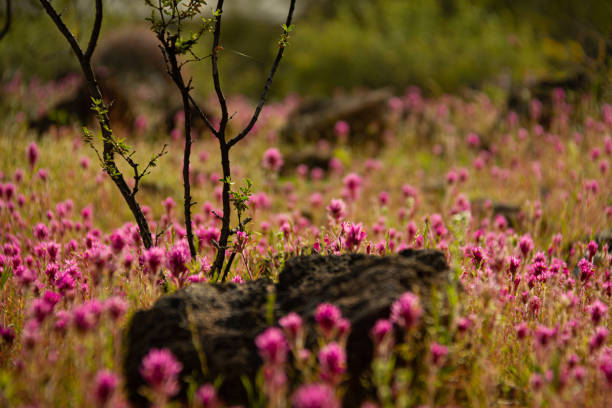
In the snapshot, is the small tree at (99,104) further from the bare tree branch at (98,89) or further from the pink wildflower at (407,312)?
the pink wildflower at (407,312)

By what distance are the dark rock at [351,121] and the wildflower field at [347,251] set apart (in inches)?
10.6

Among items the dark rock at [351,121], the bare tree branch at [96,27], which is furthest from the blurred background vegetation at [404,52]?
the bare tree branch at [96,27]

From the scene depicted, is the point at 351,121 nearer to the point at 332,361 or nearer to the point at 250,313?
the point at 250,313

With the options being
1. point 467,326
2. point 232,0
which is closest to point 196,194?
point 467,326

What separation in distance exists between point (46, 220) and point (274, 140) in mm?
5245

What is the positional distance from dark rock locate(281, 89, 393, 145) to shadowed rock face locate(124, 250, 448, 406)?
6595mm

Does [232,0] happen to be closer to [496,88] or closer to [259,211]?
[496,88]

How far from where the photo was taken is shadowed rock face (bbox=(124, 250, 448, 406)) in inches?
74.3

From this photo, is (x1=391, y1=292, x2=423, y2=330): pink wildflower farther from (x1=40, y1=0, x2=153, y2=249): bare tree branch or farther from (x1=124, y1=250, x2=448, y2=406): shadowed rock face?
(x1=40, y1=0, x2=153, y2=249): bare tree branch

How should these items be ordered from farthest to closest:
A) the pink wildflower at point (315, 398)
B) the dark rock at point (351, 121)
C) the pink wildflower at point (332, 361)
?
the dark rock at point (351, 121)
the pink wildflower at point (332, 361)
the pink wildflower at point (315, 398)

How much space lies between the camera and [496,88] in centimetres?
1042

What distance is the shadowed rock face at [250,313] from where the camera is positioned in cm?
189

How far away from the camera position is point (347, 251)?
2.73m

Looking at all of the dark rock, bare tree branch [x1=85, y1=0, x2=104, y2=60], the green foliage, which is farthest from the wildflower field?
the green foliage
